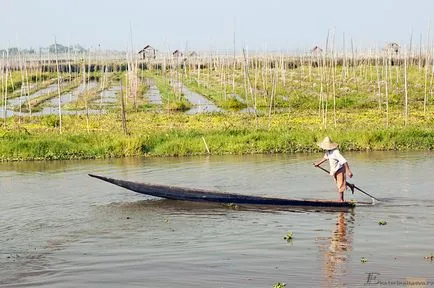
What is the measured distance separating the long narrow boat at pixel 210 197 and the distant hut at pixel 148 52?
164 feet

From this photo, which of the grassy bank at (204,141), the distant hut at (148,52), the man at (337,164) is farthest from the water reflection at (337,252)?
the distant hut at (148,52)

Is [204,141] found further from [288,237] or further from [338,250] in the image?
[338,250]

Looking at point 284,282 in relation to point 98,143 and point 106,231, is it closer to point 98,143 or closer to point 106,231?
point 106,231

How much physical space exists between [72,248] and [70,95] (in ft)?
112

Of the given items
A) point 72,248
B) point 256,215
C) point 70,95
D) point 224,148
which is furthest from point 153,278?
point 70,95

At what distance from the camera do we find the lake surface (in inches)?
330

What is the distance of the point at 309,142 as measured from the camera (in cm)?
2102

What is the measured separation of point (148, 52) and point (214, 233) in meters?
56.1

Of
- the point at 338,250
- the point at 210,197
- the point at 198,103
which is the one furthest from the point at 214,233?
the point at 198,103

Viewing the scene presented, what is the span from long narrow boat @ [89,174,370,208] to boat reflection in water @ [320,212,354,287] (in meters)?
0.64

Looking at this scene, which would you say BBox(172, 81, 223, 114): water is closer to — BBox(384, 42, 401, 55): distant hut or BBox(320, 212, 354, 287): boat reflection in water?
BBox(384, 42, 401, 55): distant hut

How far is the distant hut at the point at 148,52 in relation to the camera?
6308cm

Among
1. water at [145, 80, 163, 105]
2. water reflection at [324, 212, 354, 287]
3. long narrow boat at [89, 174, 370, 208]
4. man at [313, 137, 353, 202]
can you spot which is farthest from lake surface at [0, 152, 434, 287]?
water at [145, 80, 163, 105]

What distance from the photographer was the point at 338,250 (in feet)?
31.2
